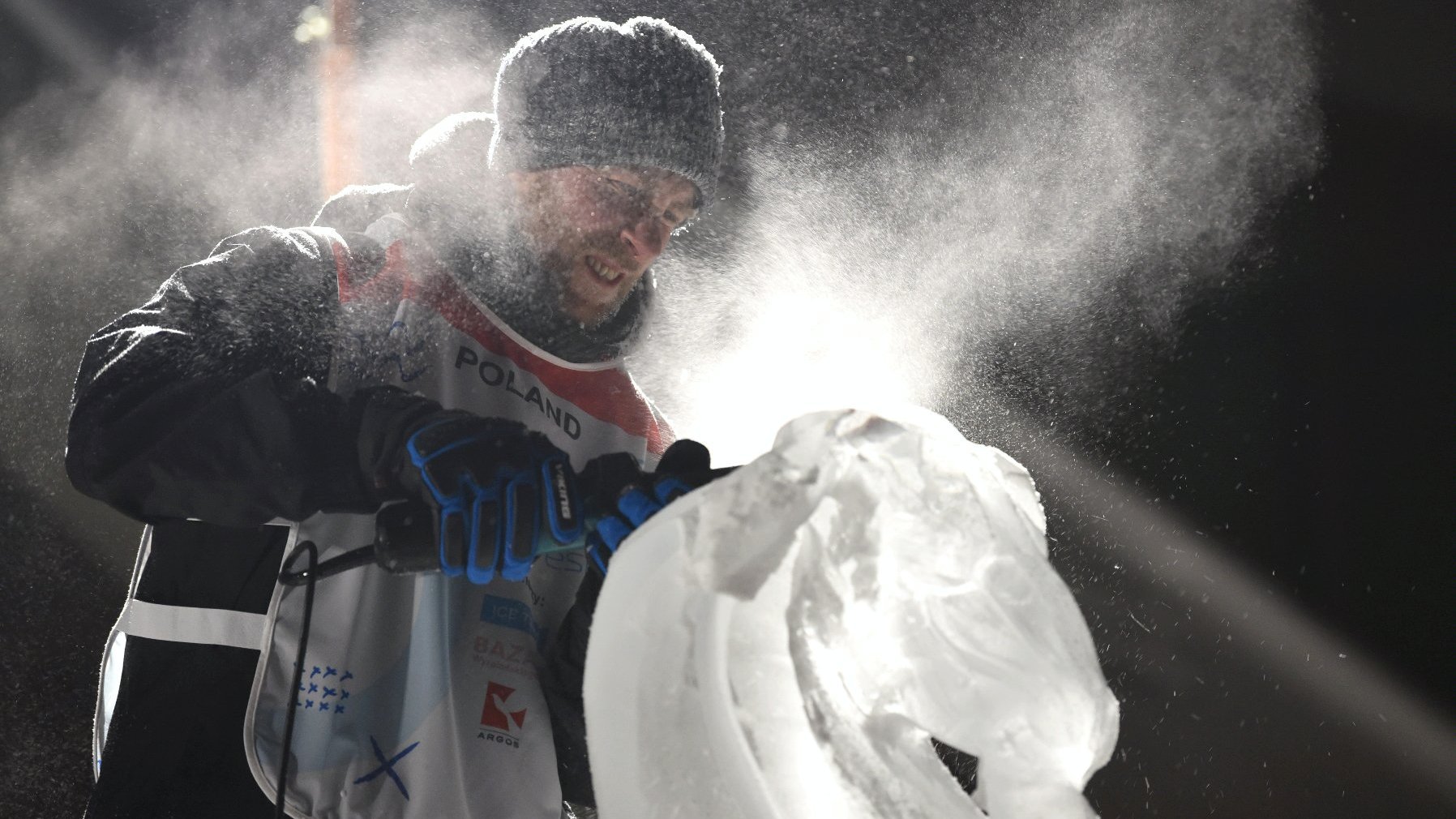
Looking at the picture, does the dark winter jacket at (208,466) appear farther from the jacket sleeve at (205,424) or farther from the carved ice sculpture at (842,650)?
the carved ice sculpture at (842,650)

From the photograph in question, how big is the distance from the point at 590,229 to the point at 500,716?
76cm

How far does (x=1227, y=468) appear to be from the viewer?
2838 millimetres

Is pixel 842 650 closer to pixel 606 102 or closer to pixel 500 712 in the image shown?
pixel 500 712

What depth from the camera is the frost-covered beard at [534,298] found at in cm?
150

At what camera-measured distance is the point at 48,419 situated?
2881mm

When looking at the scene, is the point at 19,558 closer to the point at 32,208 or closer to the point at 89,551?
the point at 89,551

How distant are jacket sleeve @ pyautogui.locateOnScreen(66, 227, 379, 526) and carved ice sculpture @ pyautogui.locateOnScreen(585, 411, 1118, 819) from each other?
20.5 inches

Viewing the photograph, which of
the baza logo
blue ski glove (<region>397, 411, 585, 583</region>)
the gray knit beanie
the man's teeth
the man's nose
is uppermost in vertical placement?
the gray knit beanie

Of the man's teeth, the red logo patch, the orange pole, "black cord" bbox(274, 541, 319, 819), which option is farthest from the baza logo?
the orange pole

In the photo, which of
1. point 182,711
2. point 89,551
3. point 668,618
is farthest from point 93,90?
point 668,618

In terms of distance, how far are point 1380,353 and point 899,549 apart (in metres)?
2.54

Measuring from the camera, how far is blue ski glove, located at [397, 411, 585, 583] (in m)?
0.96

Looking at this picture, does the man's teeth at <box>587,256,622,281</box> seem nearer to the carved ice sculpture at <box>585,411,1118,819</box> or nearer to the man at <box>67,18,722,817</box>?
the man at <box>67,18,722,817</box>

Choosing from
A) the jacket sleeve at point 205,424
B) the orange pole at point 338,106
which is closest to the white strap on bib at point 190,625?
the jacket sleeve at point 205,424
